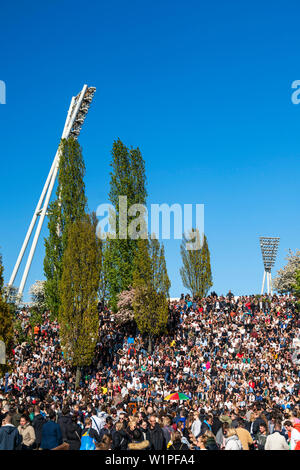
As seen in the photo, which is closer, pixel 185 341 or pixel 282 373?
pixel 282 373

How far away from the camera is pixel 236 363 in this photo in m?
35.2

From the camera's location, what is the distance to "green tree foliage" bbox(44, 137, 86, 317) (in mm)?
50906

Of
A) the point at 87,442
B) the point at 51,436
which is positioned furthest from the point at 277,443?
the point at 51,436

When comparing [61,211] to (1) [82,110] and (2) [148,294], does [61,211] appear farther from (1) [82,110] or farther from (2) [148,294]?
(1) [82,110]

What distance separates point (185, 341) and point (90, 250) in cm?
1133

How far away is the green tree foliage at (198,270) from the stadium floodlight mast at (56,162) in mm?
17234

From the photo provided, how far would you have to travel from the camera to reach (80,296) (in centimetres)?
4394

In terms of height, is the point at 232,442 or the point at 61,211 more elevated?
the point at 61,211

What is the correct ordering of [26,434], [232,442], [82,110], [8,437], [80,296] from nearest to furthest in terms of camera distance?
[232,442] → [8,437] → [26,434] → [80,296] → [82,110]

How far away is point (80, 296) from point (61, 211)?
1180 centimetres

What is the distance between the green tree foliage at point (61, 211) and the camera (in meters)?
50.9
